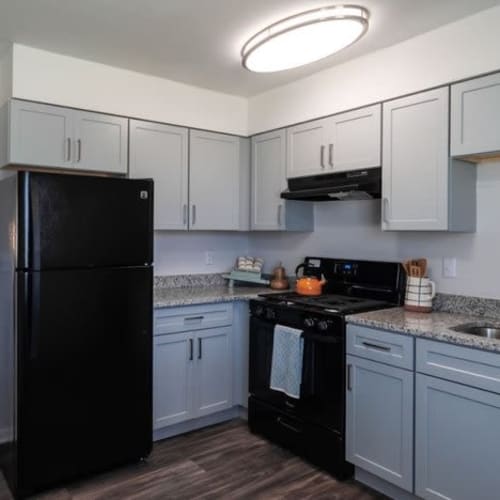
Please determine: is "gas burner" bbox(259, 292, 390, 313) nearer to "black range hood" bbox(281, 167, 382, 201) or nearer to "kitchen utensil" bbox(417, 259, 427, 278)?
"kitchen utensil" bbox(417, 259, 427, 278)

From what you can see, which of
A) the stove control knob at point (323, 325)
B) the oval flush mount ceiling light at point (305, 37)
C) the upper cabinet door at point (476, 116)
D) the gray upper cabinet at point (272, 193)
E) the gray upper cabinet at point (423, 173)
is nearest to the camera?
the oval flush mount ceiling light at point (305, 37)

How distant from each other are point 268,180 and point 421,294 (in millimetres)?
1462

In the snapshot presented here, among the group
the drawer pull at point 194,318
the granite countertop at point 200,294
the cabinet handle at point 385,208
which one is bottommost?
the drawer pull at point 194,318

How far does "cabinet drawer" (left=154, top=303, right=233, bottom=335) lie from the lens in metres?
2.80

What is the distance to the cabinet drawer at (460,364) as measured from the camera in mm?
1816

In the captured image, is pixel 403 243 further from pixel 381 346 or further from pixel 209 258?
pixel 209 258

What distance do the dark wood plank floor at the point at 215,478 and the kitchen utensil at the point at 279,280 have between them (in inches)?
43.3

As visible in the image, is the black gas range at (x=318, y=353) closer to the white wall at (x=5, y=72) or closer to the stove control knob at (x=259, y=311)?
the stove control knob at (x=259, y=311)

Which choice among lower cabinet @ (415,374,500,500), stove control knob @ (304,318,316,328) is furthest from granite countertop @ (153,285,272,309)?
lower cabinet @ (415,374,500,500)

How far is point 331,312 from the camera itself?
2.44 m

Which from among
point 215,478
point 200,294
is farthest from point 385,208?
point 215,478

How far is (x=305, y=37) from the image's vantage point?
214 cm

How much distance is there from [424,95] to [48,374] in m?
2.41

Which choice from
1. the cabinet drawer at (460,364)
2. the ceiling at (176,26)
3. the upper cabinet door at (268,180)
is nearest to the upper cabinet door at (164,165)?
the ceiling at (176,26)
